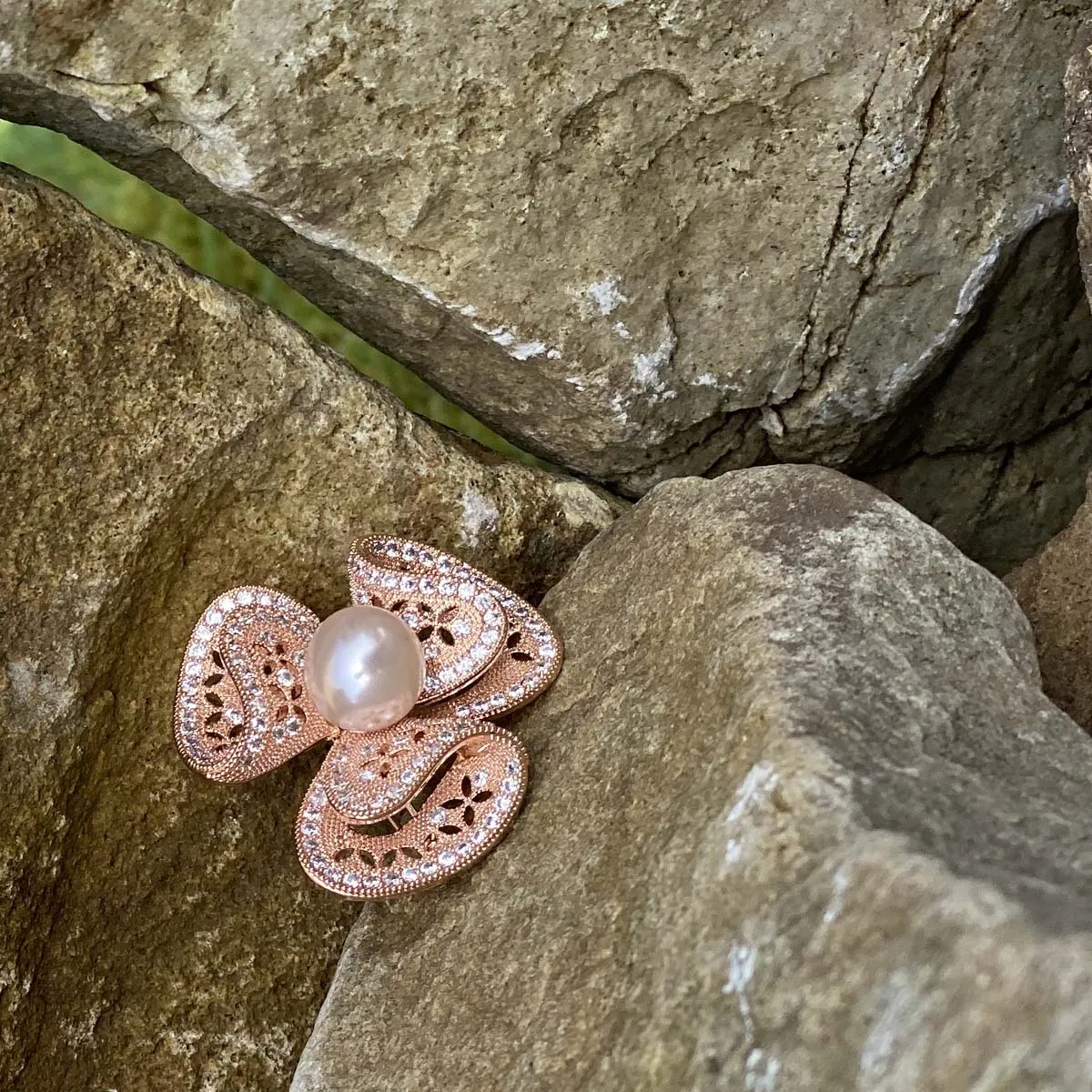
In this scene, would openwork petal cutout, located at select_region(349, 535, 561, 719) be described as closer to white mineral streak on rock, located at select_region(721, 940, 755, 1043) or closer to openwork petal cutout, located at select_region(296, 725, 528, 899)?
openwork petal cutout, located at select_region(296, 725, 528, 899)

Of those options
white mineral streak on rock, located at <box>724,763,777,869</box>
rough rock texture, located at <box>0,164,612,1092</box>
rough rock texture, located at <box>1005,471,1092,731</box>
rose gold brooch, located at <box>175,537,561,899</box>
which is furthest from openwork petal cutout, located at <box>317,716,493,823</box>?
rough rock texture, located at <box>1005,471,1092,731</box>

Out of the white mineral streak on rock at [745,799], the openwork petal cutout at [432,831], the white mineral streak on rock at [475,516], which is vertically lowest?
the openwork petal cutout at [432,831]

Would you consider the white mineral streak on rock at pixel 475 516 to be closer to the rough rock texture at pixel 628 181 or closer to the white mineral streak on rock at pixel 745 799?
the rough rock texture at pixel 628 181

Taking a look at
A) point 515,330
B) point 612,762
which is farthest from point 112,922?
Answer: point 515,330

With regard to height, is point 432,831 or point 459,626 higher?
point 459,626

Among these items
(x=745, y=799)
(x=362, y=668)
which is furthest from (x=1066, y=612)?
(x=362, y=668)

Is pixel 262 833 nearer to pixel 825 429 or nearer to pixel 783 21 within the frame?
pixel 825 429

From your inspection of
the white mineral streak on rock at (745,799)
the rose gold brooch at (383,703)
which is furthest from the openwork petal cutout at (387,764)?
the white mineral streak on rock at (745,799)

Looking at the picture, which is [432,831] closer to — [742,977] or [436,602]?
[436,602]
